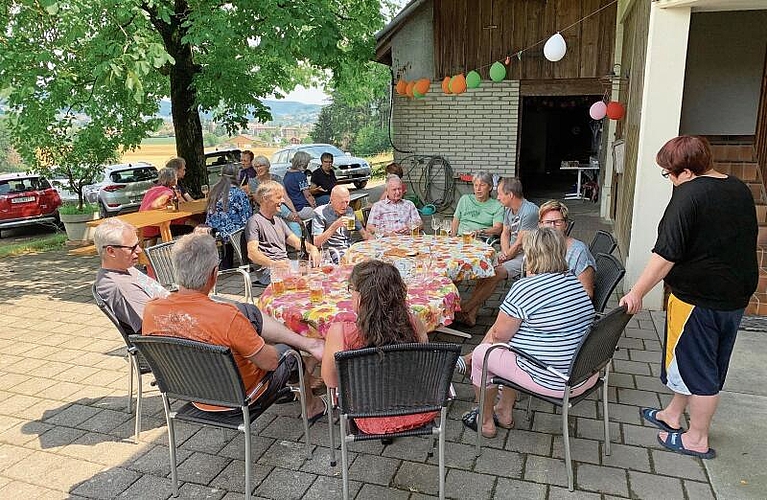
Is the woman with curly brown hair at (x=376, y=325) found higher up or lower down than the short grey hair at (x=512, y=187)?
lower down

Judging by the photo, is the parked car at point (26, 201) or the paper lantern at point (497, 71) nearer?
the paper lantern at point (497, 71)

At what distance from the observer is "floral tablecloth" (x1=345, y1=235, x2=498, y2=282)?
4062 millimetres

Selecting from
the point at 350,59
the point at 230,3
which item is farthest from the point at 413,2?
the point at 230,3

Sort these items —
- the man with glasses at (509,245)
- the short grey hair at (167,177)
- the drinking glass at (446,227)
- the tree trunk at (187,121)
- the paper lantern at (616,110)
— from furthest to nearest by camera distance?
1. the tree trunk at (187,121)
2. the paper lantern at (616,110)
3. the short grey hair at (167,177)
4. the drinking glass at (446,227)
5. the man with glasses at (509,245)

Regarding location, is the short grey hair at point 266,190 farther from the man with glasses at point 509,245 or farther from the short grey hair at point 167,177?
the short grey hair at point 167,177

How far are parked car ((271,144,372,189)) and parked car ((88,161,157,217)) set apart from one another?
143 inches

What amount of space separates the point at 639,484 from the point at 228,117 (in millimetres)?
8280

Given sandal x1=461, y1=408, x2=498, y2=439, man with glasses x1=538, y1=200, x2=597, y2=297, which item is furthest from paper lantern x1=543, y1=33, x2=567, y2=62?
sandal x1=461, y1=408, x2=498, y2=439

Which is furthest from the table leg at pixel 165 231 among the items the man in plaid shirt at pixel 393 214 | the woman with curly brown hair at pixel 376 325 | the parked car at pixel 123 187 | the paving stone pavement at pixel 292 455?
the parked car at pixel 123 187

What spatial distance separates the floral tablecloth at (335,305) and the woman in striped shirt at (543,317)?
428mm

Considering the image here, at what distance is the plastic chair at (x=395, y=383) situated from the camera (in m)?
2.19

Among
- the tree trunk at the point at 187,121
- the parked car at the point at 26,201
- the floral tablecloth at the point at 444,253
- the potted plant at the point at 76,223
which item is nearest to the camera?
the floral tablecloth at the point at 444,253

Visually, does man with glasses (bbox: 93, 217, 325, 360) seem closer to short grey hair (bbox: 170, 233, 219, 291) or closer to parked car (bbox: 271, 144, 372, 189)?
short grey hair (bbox: 170, 233, 219, 291)

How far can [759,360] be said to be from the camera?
3973 millimetres
